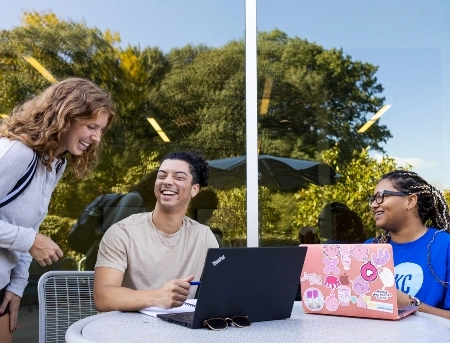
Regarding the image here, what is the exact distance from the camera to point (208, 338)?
159cm

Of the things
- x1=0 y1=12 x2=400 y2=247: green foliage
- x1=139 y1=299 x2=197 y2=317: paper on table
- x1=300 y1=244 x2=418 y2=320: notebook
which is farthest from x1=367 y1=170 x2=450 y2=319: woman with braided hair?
x1=0 y1=12 x2=400 y2=247: green foliage

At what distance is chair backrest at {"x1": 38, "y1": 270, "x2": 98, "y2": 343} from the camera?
2.53 metres

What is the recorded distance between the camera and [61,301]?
260 cm

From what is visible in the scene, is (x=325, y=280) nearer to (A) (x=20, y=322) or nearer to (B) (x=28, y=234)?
(B) (x=28, y=234)

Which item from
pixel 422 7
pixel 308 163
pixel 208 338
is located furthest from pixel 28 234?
pixel 422 7

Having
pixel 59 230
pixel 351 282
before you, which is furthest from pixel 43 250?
pixel 59 230

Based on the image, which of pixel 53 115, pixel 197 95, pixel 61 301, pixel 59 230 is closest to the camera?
pixel 53 115

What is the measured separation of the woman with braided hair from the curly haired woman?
4.21 feet

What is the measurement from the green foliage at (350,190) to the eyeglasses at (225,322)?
2.71 metres

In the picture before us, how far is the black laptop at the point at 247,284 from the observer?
165 cm

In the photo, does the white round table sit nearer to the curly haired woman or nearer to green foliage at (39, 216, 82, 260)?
the curly haired woman

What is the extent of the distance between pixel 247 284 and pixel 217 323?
135mm

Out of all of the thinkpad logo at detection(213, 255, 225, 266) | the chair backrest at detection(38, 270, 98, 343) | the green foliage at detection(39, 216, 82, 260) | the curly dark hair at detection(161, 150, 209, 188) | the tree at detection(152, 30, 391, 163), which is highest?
the tree at detection(152, 30, 391, 163)

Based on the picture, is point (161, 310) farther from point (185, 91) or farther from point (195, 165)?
point (185, 91)
